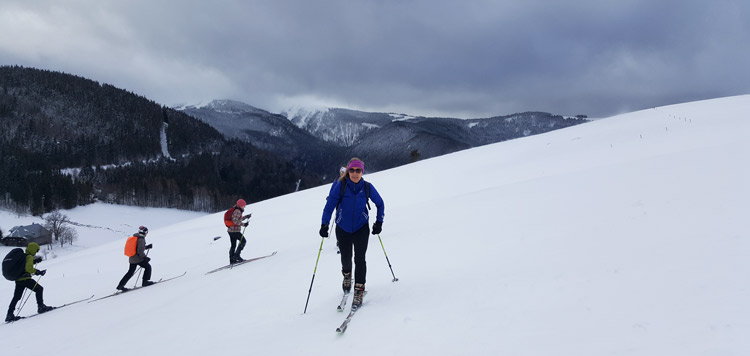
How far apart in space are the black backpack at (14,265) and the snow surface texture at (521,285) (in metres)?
1.55

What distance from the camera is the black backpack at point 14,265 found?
10.7 m

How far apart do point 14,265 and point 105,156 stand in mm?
175572

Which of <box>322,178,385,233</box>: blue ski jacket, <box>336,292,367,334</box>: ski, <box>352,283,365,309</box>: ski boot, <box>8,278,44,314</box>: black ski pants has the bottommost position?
<box>8,278,44,314</box>: black ski pants

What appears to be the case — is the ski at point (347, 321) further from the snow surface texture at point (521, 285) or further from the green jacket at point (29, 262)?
the green jacket at point (29, 262)

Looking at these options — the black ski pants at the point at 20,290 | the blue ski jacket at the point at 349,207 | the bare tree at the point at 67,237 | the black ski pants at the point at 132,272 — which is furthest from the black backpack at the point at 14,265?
the bare tree at the point at 67,237

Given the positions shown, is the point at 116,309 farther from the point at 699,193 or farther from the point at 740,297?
the point at 699,193

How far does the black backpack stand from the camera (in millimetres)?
10727

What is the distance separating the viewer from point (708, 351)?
3.03 metres

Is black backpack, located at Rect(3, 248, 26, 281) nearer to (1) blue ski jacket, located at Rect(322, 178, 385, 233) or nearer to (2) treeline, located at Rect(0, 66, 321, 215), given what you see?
(1) blue ski jacket, located at Rect(322, 178, 385, 233)

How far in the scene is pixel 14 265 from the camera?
10.8 metres

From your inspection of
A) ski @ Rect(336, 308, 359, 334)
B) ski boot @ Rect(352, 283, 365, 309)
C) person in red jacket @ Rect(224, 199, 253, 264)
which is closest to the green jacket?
person in red jacket @ Rect(224, 199, 253, 264)

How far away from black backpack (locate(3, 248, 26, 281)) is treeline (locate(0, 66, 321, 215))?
4855 inches

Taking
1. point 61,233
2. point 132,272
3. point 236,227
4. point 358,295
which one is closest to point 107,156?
point 61,233

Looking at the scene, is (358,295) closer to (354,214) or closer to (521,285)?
(354,214)
